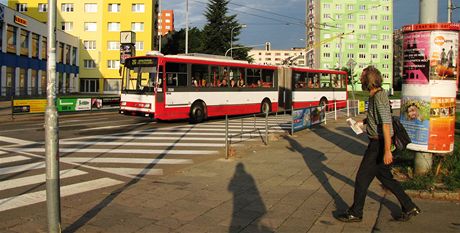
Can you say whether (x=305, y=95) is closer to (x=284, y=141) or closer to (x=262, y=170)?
(x=284, y=141)

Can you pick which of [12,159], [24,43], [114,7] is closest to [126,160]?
[12,159]

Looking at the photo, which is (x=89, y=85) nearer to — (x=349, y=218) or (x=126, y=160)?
(x=126, y=160)

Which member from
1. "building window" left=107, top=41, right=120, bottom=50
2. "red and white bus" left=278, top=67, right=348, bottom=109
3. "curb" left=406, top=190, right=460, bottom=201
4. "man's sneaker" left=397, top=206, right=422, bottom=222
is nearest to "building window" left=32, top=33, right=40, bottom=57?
"building window" left=107, top=41, right=120, bottom=50

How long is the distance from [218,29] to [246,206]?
61.8 metres

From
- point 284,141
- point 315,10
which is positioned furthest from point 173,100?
point 315,10

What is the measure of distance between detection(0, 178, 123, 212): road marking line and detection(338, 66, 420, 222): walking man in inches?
167

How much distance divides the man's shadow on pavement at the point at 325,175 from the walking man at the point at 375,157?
0.31 m

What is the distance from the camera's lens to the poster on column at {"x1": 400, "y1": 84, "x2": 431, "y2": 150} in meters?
7.62

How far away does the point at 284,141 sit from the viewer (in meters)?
14.2

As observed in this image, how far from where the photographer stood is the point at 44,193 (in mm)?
7398

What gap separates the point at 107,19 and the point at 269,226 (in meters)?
67.5

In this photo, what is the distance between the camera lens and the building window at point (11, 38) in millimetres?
44469

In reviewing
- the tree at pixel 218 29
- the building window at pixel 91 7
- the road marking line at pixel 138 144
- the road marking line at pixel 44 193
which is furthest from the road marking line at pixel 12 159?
the building window at pixel 91 7

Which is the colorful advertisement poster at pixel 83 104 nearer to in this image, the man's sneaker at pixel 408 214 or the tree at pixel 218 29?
the man's sneaker at pixel 408 214
